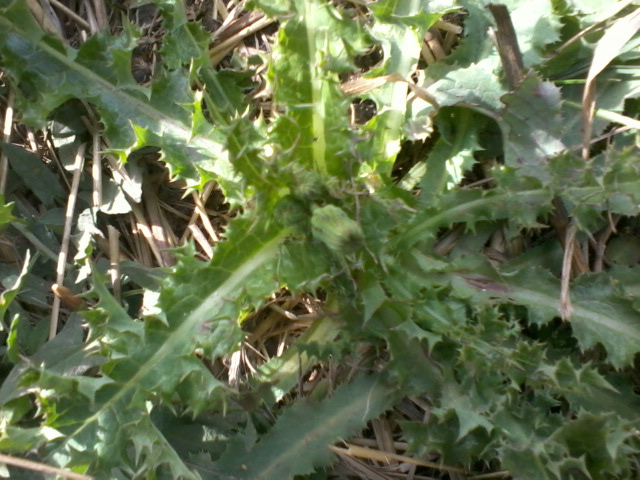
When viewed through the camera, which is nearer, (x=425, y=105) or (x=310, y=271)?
(x=310, y=271)

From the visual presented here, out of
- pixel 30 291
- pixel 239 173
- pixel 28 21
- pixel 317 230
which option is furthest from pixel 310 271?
pixel 28 21

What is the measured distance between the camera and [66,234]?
224 centimetres

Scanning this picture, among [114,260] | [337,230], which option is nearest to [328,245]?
[337,230]

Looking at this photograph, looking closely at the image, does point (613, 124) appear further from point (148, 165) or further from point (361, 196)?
point (148, 165)

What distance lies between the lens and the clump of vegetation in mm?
1812

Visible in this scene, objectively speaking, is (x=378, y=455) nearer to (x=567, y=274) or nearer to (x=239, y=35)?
(x=567, y=274)

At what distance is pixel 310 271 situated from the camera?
1.93m

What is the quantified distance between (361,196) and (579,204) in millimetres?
631

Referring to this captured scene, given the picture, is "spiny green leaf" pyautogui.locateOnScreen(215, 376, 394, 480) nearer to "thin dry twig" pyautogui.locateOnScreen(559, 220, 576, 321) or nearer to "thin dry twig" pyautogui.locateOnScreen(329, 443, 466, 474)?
"thin dry twig" pyautogui.locateOnScreen(329, 443, 466, 474)

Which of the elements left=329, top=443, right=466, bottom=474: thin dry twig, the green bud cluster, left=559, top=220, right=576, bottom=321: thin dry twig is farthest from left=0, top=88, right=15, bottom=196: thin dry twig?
left=559, top=220, right=576, bottom=321: thin dry twig

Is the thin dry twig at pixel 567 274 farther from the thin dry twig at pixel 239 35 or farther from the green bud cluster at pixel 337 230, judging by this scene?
the thin dry twig at pixel 239 35

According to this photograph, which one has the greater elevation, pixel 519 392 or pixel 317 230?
pixel 317 230

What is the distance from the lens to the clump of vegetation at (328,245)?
181 cm

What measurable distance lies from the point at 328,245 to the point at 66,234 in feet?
3.43
